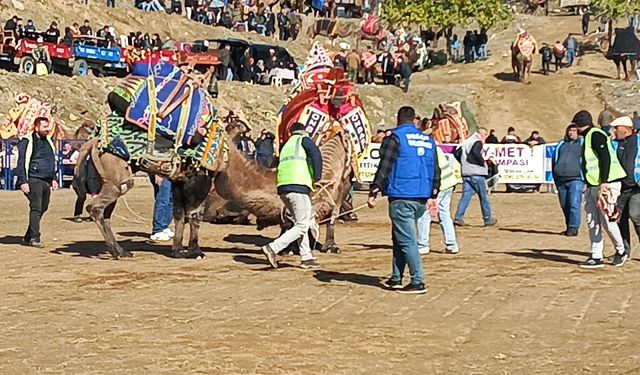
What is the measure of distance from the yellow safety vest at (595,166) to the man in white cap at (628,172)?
0.30 meters

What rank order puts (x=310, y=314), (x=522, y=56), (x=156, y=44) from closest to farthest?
(x=310, y=314) < (x=156, y=44) < (x=522, y=56)

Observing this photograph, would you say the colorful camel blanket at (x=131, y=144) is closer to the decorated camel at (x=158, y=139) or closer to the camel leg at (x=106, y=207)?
the decorated camel at (x=158, y=139)

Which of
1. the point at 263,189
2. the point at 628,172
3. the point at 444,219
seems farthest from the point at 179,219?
the point at 628,172

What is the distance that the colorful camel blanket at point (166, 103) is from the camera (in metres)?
14.1

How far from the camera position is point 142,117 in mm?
14156

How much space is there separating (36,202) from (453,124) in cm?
756

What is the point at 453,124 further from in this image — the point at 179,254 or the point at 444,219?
the point at 179,254

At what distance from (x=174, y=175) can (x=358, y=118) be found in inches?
150

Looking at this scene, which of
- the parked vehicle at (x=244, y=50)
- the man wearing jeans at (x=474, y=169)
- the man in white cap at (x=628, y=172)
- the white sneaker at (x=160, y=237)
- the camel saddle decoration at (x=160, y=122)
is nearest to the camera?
the man in white cap at (x=628, y=172)

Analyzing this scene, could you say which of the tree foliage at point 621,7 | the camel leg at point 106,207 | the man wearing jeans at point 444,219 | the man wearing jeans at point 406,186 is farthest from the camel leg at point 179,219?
the tree foliage at point 621,7

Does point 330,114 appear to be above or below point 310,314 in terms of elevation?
above

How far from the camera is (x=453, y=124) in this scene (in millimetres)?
19797

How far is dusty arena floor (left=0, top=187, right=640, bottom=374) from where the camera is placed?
8461mm

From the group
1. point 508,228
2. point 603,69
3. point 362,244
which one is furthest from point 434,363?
point 603,69
